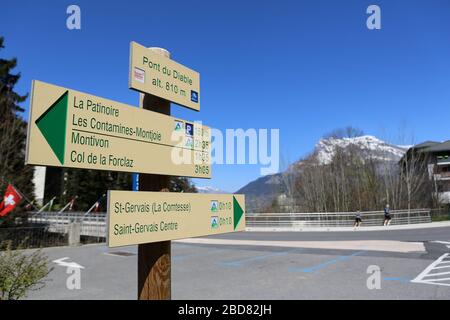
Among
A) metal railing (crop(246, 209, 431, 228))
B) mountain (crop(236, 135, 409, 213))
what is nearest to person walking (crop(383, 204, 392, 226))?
metal railing (crop(246, 209, 431, 228))

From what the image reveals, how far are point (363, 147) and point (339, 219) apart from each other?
720 inches

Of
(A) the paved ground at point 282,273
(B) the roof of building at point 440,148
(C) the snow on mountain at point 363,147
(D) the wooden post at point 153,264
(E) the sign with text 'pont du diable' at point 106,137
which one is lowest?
(A) the paved ground at point 282,273

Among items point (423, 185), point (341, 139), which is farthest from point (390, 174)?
point (341, 139)

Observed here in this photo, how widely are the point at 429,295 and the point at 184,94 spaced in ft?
20.7

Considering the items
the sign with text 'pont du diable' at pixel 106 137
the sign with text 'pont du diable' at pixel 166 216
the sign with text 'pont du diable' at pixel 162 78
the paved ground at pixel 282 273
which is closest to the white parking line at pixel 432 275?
the paved ground at pixel 282 273

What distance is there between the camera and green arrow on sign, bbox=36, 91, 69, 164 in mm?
2213

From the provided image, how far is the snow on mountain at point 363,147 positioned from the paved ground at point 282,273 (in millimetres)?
28040

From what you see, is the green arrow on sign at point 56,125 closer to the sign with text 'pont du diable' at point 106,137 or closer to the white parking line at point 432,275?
the sign with text 'pont du diable' at point 106,137

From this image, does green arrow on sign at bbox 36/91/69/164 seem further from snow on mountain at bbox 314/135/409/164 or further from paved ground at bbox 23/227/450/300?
snow on mountain at bbox 314/135/409/164

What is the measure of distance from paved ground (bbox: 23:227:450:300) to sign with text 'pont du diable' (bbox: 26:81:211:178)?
15.8ft

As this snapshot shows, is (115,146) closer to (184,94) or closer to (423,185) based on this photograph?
(184,94)

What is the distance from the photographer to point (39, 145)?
2.15m

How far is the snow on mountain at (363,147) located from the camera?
41125 millimetres

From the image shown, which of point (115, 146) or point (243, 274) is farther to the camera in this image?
point (243, 274)
